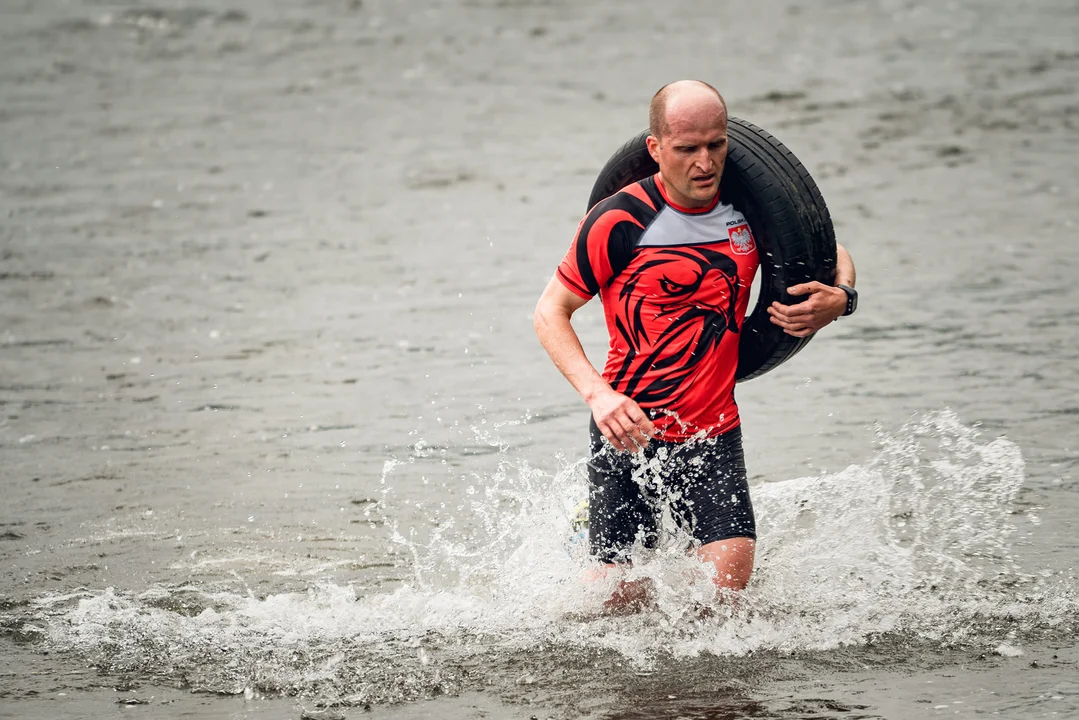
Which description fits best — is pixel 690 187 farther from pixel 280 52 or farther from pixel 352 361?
pixel 280 52

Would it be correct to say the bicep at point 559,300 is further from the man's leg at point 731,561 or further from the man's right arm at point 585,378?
the man's leg at point 731,561

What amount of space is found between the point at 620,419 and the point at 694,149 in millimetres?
1012

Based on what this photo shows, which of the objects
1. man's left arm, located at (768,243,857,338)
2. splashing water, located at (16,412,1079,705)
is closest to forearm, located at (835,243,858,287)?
man's left arm, located at (768,243,857,338)

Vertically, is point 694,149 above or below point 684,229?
above

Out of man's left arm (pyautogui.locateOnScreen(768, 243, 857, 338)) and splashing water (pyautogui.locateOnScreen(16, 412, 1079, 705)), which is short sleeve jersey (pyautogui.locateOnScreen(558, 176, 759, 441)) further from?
splashing water (pyautogui.locateOnScreen(16, 412, 1079, 705))

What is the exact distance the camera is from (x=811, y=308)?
5703mm

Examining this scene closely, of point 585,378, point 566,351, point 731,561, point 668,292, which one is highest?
point 668,292

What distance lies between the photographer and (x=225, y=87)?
2084 centimetres

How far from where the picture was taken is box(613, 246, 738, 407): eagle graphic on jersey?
568 centimetres

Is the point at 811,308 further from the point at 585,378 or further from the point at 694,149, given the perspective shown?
the point at 585,378

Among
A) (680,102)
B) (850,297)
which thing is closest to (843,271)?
(850,297)

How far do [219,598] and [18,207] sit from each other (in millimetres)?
9859

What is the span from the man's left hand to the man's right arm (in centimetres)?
67

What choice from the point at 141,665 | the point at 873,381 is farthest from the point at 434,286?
the point at 141,665
